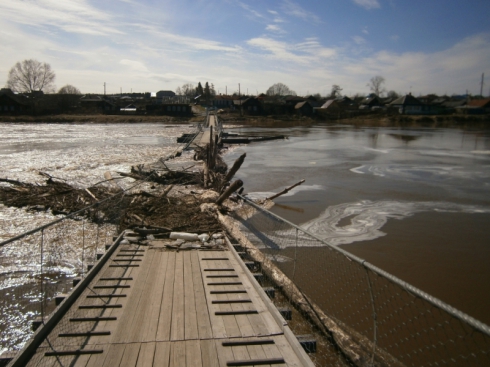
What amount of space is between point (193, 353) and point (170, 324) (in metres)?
0.72

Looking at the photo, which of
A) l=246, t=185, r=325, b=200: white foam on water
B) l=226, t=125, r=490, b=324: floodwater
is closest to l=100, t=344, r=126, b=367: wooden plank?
l=226, t=125, r=490, b=324: floodwater

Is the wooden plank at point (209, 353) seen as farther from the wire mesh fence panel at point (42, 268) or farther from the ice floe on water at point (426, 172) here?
the ice floe on water at point (426, 172)

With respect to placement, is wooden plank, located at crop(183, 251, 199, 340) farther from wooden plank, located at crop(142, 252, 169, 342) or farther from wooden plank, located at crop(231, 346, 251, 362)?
wooden plank, located at crop(231, 346, 251, 362)

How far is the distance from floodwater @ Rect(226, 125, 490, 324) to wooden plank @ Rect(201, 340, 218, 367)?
548cm

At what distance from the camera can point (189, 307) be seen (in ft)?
18.0

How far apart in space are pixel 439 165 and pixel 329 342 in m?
24.0

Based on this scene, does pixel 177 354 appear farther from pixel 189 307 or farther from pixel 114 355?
pixel 189 307

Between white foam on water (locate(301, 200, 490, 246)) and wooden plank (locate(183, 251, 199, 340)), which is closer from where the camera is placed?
wooden plank (locate(183, 251, 199, 340))

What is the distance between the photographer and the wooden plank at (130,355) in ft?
Answer: 13.7

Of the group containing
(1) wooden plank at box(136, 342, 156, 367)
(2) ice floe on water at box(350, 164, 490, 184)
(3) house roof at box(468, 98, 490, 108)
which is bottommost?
(1) wooden plank at box(136, 342, 156, 367)

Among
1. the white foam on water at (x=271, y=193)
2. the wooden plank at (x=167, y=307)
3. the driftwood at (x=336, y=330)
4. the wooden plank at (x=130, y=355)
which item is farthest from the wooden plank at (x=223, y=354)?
the white foam on water at (x=271, y=193)

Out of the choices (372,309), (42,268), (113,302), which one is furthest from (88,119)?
(372,309)

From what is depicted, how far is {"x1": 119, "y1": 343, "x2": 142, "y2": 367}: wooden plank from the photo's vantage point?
13.7ft

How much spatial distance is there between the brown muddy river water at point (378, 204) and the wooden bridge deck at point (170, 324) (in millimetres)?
2112
